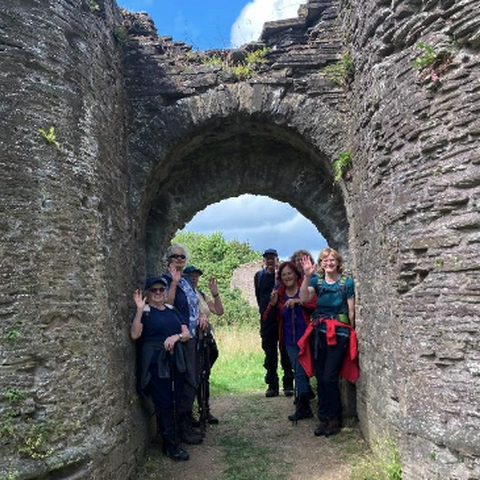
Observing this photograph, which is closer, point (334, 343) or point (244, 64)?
point (334, 343)

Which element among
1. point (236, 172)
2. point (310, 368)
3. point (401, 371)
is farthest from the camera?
point (236, 172)

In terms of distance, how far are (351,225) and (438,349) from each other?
224cm

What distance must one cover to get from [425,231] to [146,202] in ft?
10.6

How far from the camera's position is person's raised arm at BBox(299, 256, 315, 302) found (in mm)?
5266

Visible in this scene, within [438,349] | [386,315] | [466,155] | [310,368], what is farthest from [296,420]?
[466,155]

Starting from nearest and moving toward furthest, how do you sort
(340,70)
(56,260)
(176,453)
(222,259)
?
(56,260) → (176,453) → (340,70) → (222,259)

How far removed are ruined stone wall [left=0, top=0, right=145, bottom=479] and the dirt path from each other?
62 cm

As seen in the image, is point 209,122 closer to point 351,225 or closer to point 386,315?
point 351,225

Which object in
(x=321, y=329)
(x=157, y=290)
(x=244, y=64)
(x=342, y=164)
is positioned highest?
(x=244, y=64)

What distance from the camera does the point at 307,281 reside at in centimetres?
537

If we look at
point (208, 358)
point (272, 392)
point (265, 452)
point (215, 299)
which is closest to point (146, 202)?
point (215, 299)

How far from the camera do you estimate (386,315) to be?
14.5ft

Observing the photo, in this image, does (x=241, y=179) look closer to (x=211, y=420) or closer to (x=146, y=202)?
(x=146, y=202)

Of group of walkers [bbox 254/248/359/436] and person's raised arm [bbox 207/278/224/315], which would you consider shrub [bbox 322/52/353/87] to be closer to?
group of walkers [bbox 254/248/359/436]
